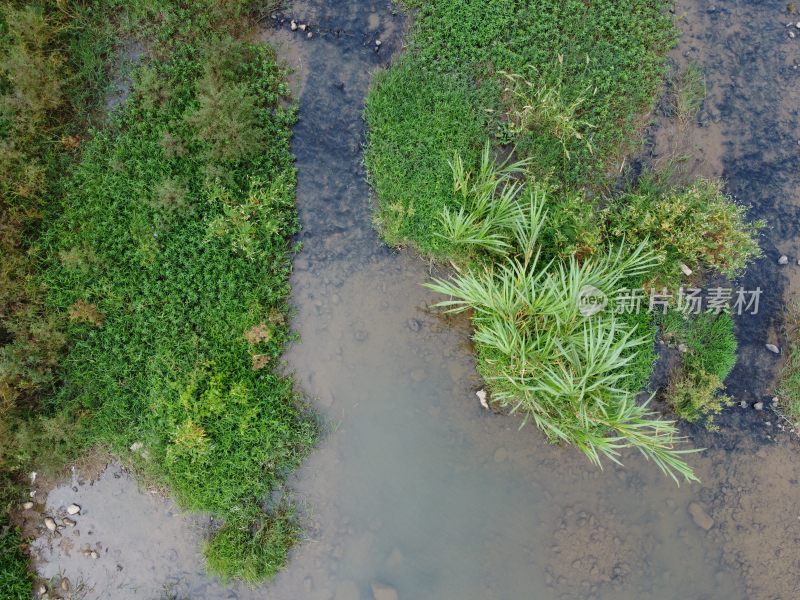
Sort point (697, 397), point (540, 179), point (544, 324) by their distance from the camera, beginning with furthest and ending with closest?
1. point (540, 179)
2. point (697, 397)
3. point (544, 324)

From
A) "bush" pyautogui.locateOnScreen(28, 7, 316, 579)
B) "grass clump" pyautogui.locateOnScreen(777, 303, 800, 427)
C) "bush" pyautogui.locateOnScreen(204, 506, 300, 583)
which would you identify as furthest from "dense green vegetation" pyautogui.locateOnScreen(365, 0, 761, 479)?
"bush" pyautogui.locateOnScreen(204, 506, 300, 583)

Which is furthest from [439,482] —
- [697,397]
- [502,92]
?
[502,92]

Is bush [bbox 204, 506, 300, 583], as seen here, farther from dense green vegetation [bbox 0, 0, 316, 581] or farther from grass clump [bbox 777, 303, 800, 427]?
grass clump [bbox 777, 303, 800, 427]

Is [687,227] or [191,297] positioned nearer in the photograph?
[687,227]

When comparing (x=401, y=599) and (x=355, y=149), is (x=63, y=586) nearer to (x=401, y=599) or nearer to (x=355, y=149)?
(x=401, y=599)

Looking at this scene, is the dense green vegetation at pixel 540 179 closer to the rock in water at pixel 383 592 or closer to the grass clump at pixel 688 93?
the grass clump at pixel 688 93

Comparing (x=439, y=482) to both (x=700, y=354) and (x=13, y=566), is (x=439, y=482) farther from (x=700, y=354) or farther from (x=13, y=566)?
(x=13, y=566)

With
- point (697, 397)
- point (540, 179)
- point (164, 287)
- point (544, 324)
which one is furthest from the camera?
point (540, 179)

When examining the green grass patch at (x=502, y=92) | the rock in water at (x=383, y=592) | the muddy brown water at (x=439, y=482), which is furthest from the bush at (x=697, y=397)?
the rock in water at (x=383, y=592)
